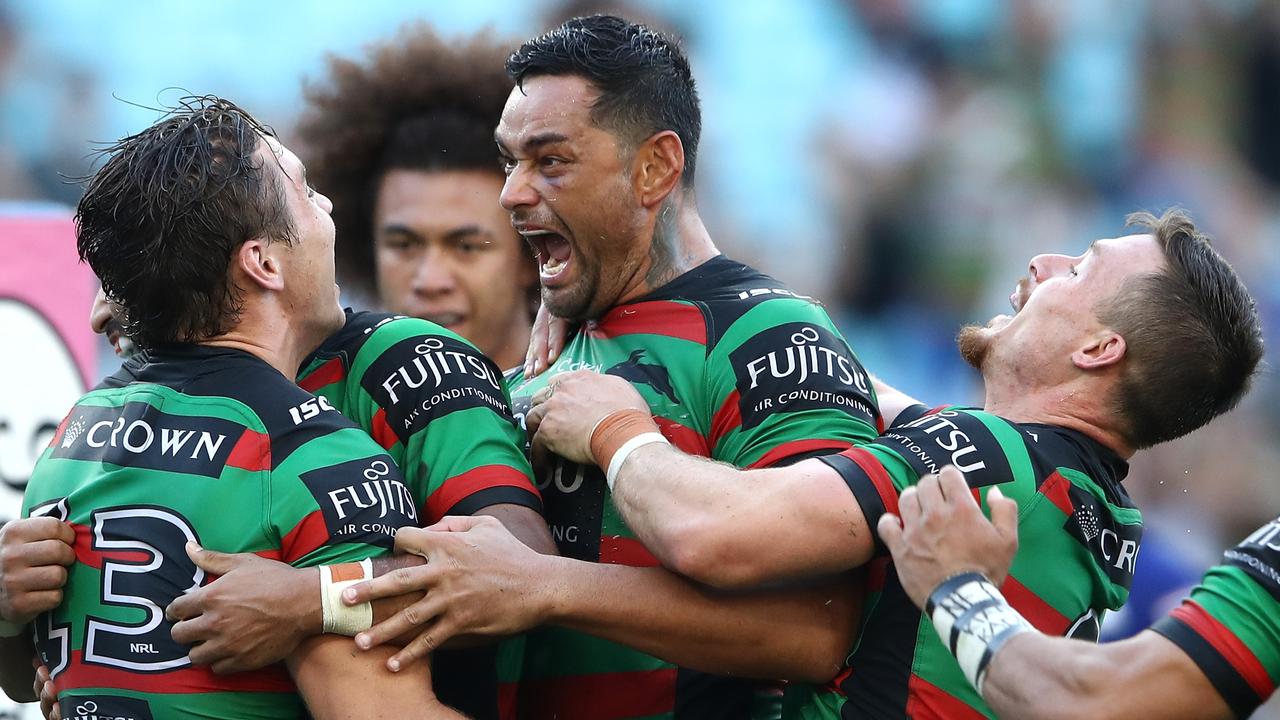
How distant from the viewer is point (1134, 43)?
9047 mm

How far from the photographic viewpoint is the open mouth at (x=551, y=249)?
414 centimetres

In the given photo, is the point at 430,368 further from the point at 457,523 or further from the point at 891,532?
the point at 891,532

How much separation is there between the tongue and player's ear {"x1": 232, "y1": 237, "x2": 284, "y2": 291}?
39.0 inches

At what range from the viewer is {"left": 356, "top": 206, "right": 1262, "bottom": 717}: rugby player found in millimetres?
3270

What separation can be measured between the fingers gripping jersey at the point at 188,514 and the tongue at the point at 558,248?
1.16m

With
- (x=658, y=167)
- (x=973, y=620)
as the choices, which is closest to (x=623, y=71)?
(x=658, y=167)

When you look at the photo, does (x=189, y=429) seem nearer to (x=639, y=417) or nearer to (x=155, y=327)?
(x=155, y=327)

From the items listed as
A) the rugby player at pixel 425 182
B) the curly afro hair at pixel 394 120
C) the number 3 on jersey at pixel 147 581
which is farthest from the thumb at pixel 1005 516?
the curly afro hair at pixel 394 120

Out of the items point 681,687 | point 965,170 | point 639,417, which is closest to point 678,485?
point 639,417

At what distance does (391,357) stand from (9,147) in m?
4.57

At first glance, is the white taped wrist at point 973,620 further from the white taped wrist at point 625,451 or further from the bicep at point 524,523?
the bicep at point 524,523

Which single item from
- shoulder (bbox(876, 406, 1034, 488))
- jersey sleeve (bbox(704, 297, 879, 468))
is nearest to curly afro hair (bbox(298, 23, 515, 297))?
jersey sleeve (bbox(704, 297, 879, 468))

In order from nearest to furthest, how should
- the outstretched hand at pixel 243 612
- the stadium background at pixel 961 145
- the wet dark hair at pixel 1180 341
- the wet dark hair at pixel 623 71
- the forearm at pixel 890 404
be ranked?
the outstretched hand at pixel 243 612 → the wet dark hair at pixel 1180 341 → the wet dark hair at pixel 623 71 → the forearm at pixel 890 404 → the stadium background at pixel 961 145

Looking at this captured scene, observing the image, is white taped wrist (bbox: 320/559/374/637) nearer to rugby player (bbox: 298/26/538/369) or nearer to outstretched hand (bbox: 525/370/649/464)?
outstretched hand (bbox: 525/370/649/464)
